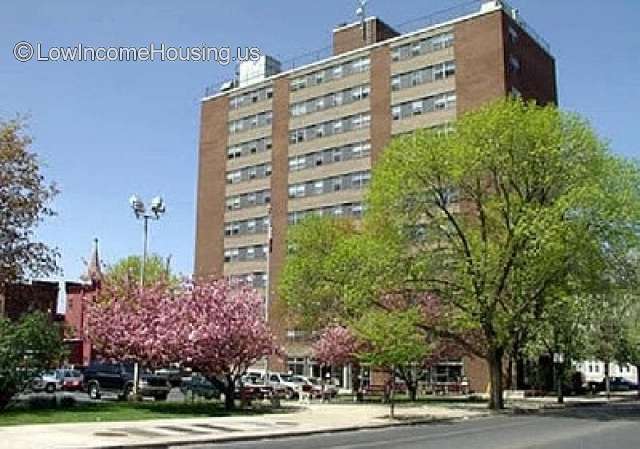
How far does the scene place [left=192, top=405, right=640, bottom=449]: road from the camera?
65.8 feet

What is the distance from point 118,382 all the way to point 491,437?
84.8ft

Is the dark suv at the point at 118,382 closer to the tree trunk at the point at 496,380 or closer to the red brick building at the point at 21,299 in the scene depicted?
the red brick building at the point at 21,299

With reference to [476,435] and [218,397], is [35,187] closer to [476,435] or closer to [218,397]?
[218,397]

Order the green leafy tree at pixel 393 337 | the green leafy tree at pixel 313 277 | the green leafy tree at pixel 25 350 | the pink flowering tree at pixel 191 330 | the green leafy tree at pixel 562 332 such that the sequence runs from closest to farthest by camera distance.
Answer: the green leafy tree at pixel 25 350 < the pink flowering tree at pixel 191 330 < the green leafy tree at pixel 393 337 < the green leafy tree at pixel 562 332 < the green leafy tree at pixel 313 277

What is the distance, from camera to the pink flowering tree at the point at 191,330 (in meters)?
33.5

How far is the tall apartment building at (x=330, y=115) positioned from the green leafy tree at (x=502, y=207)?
26.9 meters

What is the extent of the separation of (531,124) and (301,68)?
4887 centimetres

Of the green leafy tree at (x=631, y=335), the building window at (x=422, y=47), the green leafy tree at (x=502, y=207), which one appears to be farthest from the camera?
the building window at (x=422, y=47)

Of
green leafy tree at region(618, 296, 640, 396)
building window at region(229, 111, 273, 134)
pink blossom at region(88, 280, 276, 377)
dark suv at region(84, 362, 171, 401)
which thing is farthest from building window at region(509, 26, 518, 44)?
dark suv at region(84, 362, 171, 401)

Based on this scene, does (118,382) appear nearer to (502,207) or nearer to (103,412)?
(103,412)

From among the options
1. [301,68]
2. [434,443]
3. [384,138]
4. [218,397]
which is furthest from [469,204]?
[301,68]

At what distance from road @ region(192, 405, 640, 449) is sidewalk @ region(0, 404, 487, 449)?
3.53 ft

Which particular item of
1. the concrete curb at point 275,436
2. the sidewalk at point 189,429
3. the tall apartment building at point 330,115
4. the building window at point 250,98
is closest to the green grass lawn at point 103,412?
the sidewalk at point 189,429

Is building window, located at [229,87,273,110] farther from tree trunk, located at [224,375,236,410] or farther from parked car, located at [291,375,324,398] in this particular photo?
tree trunk, located at [224,375,236,410]
